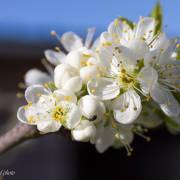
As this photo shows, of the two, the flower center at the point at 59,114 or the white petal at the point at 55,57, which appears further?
the white petal at the point at 55,57

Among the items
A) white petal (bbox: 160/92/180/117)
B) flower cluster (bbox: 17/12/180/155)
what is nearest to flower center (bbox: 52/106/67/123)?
flower cluster (bbox: 17/12/180/155)

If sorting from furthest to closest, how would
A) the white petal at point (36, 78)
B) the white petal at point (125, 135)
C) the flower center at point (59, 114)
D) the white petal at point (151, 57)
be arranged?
1. the white petal at point (36, 78)
2. the white petal at point (125, 135)
3. the flower center at point (59, 114)
4. the white petal at point (151, 57)

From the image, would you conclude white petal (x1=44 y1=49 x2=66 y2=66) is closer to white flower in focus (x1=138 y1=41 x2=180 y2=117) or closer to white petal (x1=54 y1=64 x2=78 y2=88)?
white petal (x1=54 y1=64 x2=78 y2=88)

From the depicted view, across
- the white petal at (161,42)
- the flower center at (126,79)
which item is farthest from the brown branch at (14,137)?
the white petal at (161,42)

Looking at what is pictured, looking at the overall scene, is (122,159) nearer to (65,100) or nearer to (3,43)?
(3,43)

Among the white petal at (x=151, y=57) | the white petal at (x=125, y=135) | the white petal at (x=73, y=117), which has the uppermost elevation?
the white petal at (x=151, y=57)

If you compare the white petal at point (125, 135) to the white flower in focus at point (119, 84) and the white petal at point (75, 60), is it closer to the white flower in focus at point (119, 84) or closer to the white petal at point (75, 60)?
the white flower in focus at point (119, 84)
